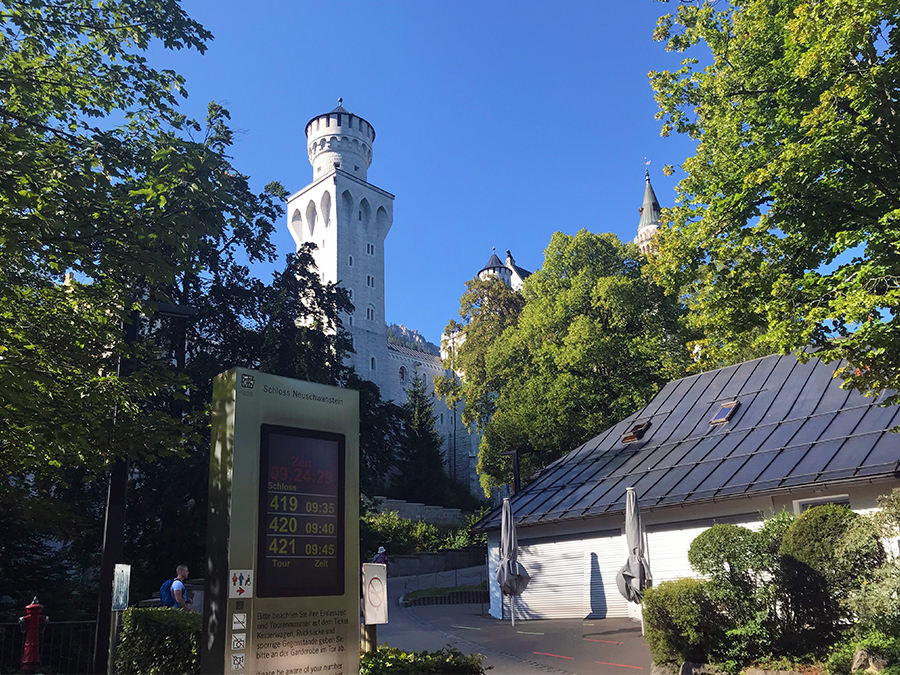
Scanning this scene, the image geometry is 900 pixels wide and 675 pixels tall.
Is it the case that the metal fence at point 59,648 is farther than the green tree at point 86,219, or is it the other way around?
the metal fence at point 59,648

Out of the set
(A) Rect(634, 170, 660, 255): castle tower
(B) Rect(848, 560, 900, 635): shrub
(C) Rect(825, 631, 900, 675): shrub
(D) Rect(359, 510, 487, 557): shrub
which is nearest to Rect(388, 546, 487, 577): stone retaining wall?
(D) Rect(359, 510, 487, 557): shrub

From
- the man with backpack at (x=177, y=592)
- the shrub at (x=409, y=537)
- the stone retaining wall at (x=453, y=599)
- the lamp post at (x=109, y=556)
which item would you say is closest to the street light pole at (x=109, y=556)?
the lamp post at (x=109, y=556)

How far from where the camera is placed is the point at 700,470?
56.0 feet

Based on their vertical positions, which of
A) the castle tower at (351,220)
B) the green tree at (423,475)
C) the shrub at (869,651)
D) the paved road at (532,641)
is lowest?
the paved road at (532,641)

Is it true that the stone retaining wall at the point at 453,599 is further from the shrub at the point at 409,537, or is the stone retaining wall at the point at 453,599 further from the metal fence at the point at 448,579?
the shrub at the point at 409,537

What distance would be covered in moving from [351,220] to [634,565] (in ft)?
203

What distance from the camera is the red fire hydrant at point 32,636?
→ 37.6 ft

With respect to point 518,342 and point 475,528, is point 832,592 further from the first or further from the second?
point 518,342

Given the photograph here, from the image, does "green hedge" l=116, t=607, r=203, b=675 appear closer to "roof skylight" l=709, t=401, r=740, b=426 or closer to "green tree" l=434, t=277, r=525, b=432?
"roof skylight" l=709, t=401, r=740, b=426

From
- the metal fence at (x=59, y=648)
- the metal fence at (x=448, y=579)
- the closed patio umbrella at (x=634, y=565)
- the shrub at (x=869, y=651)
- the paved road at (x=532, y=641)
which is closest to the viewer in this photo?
the shrub at (x=869, y=651)

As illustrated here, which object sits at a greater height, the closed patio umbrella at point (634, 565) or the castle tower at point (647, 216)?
the castle tower at point (647, 216)

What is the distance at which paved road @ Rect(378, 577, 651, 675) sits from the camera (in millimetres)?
11672

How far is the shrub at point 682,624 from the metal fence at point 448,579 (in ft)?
67.3

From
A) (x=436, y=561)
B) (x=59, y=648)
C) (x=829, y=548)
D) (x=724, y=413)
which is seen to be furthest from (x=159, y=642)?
(x=436, y=561)
